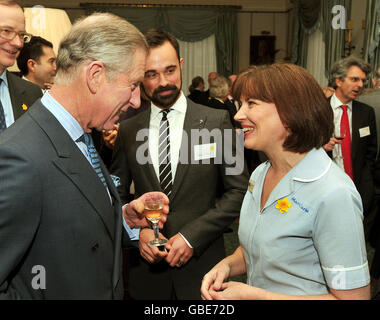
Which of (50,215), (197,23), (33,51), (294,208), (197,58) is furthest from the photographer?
(197,58)

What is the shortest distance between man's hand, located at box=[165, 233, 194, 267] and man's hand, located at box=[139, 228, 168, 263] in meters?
0.04

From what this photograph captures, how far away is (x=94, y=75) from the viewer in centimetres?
123

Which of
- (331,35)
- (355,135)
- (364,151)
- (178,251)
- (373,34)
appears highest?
(331,35)

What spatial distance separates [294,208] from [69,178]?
0.75 m

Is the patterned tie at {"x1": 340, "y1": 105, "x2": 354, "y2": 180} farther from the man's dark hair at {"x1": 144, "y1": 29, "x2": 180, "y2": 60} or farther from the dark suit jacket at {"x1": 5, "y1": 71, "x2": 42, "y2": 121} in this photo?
the dark suit jacket at {"x1": 5, "y1": 71, "x2": 42, "y2": 121}

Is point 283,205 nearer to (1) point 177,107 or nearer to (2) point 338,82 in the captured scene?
(1) point 177,107

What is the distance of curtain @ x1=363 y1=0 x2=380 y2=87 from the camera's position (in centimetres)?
599

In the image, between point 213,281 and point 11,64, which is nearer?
point 213,281

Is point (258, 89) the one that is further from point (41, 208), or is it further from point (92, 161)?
point (41, 208)

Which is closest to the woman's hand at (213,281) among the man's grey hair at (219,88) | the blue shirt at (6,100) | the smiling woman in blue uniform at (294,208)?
the smiling woman in blue uniform at (294,208)

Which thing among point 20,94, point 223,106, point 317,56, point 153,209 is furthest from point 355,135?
point 317,56

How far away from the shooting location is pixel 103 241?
125 cm

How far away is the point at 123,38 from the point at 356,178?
3.19 meters
